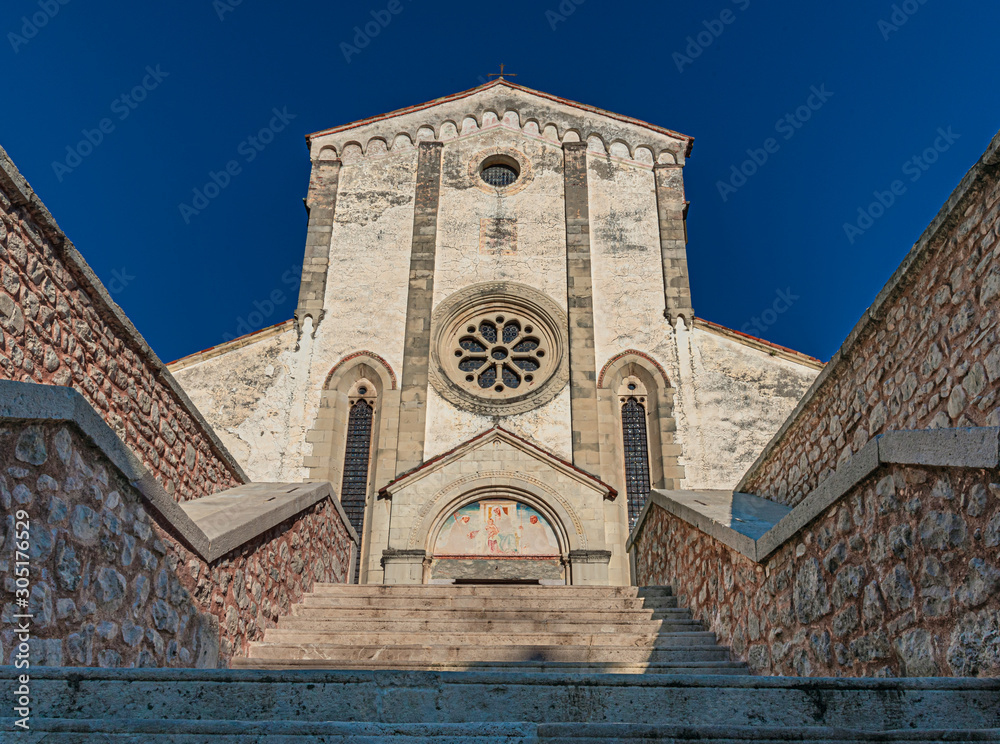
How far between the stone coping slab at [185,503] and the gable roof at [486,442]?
4.15 m

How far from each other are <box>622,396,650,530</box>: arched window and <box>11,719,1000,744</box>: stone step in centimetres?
1123

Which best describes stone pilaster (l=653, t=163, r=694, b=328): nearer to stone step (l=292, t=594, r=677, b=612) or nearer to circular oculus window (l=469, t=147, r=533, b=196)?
circular oculus window (l=469, t=147, r=533, b=196)

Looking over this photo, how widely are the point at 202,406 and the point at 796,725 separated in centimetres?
1317

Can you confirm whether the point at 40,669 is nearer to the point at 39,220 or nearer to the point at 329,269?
the point at 39,220

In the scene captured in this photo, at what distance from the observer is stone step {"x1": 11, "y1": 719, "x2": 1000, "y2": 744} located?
2.31 meters

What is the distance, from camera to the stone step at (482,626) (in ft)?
20.0

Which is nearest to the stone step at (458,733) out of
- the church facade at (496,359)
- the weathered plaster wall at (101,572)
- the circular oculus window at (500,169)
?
the weathered plaster wall at (101,572)

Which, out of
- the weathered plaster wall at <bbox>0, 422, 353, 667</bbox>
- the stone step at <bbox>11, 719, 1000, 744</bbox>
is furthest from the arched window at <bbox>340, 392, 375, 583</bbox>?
the stone step at <bbox>11, 719, 1000, 744</bbox>

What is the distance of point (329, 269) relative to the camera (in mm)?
15867

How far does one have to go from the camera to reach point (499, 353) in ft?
50.0

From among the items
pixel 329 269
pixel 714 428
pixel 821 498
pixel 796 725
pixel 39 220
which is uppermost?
pixel 329 269

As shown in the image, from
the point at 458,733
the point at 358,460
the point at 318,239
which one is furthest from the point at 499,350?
the point at 458,733

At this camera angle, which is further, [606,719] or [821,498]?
[821,498]

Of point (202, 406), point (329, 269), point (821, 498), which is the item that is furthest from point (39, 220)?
point (329, 269)
